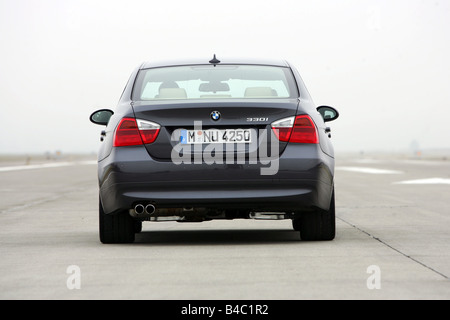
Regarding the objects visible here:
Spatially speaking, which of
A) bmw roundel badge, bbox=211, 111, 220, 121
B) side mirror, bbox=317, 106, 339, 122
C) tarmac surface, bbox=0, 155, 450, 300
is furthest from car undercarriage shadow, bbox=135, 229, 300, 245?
bmw roundel badge, bbox=211, 111, 220, 121

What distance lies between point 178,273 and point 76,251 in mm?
1975

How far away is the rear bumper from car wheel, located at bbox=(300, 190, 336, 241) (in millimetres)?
659

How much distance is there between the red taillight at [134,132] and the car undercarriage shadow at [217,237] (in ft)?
4.32

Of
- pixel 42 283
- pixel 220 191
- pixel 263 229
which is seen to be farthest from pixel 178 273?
pixel 263 229

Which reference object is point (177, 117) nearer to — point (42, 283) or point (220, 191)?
point (220, 191)

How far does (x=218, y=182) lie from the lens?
811 centimetres

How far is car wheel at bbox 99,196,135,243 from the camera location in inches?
353

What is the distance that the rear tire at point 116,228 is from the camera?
353 inches

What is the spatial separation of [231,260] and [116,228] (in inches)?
72.4

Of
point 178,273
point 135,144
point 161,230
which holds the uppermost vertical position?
point 135,144

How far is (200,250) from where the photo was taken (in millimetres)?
8352

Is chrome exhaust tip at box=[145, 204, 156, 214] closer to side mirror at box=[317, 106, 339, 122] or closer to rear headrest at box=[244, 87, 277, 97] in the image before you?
rear headrest at box=[244, 87, 277, 97]

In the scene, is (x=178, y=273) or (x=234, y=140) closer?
(x=178, y=273)

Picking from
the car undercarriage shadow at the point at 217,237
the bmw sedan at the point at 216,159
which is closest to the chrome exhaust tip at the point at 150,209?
the bmw sedan at the point at 216,159
